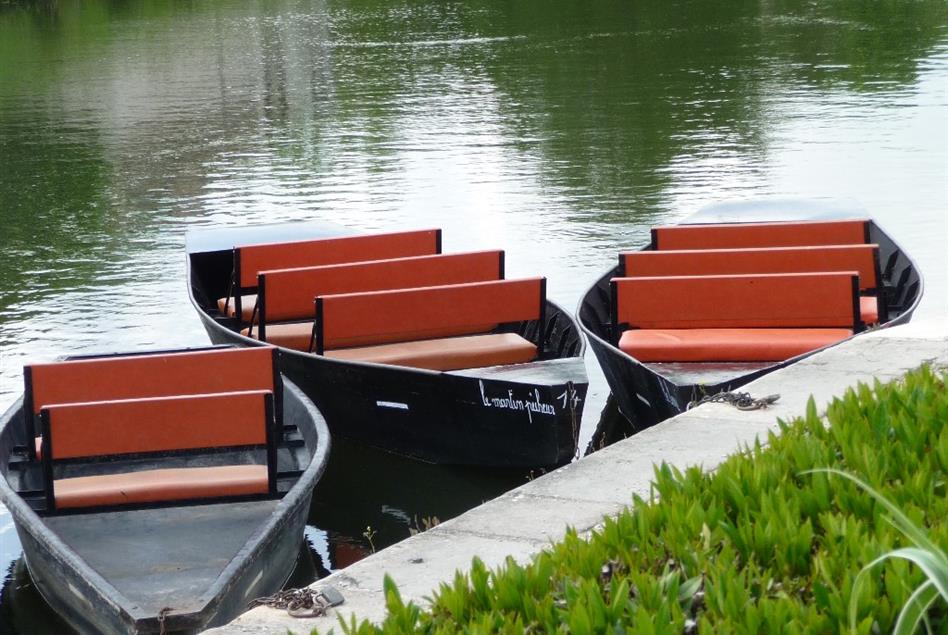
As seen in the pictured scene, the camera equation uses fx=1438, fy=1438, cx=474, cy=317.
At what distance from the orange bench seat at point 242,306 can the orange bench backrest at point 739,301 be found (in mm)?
3359

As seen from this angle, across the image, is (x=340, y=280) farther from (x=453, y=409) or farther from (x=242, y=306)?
(x=453, y=409)

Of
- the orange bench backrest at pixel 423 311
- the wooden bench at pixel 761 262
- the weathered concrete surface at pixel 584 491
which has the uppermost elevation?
the weathered concrete surface at pixel 584 491

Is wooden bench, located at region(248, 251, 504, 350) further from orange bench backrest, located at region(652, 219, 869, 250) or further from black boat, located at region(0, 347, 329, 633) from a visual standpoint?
black boat, located at region(0, 347, 329, 633)

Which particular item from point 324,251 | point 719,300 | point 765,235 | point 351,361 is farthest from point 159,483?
point 765,235

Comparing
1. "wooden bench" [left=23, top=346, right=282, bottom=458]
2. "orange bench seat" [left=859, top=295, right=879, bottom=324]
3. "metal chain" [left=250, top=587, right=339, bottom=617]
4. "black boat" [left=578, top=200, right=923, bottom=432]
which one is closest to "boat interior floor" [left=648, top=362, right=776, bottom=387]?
"black boat" [left=578, top=200, right=923, bottom=432]

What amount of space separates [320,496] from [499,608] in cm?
644

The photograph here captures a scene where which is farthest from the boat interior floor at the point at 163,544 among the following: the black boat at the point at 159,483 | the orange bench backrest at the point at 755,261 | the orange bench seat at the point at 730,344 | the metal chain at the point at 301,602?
the orange bench backrest at the point at 755,261

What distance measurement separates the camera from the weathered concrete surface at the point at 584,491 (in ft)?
15.5

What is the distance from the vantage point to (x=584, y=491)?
221 inches

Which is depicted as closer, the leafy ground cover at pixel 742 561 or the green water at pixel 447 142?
the leafy ground cover at pixel 742 561

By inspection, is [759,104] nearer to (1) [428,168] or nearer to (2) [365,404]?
(1) [428,168]

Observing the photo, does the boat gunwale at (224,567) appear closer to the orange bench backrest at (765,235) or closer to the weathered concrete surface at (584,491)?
the weathered concrete surface at (584,491)

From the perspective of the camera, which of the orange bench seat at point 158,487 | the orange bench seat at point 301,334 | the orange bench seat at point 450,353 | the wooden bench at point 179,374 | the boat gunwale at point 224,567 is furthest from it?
the orange bench seat at point 301,334

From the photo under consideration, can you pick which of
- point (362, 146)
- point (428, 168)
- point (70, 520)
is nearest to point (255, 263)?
point (70, 520)
